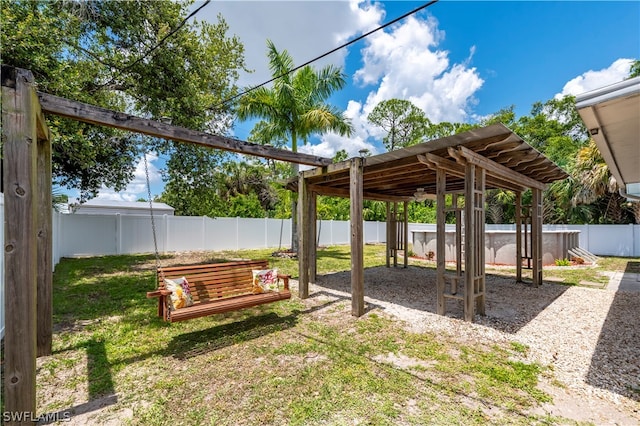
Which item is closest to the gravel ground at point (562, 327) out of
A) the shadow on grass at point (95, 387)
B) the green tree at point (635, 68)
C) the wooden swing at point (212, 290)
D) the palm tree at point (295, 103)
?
the wooden swing at point (212, 290)

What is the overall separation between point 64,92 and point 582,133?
97.9ft

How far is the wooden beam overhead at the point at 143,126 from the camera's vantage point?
2807mm

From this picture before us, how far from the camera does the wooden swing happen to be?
135 inches

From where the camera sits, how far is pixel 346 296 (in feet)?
20.1

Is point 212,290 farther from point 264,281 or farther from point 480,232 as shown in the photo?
point 480,232

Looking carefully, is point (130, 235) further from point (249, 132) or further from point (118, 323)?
point (118, 323)

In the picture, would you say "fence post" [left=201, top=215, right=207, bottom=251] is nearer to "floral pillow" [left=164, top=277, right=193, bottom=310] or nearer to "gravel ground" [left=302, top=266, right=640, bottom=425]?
"gravel ground" [left=302, top=266, right=640, bottom=425]

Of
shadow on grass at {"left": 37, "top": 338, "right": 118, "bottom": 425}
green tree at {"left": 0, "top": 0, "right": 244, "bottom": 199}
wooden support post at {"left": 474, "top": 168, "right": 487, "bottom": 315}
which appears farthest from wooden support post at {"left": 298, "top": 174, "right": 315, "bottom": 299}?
green tree at {"left": 0, "top": 0, "right": 244, "bottom": 199}

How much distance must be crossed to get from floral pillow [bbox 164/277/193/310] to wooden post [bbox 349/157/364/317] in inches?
95.4

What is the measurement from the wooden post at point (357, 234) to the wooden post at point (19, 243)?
3679 mm

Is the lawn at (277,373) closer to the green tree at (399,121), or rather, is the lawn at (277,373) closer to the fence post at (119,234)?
the fence post at (119,234)

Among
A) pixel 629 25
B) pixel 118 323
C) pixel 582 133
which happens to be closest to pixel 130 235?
pixel 118 323

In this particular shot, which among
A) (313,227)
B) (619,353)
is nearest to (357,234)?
(313,227)

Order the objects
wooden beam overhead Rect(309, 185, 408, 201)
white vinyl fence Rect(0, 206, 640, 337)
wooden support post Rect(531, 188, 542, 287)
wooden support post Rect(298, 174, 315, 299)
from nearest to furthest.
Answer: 1. wooden support post Rect(298, 174, 315, 299)
2. wooden support post Rect(531, 188, 542, 287)
3. wooden beam overhead Rect(309, 185, 408, 201)
4. white vinyl fence Rect(0, 206, 640, 337)
